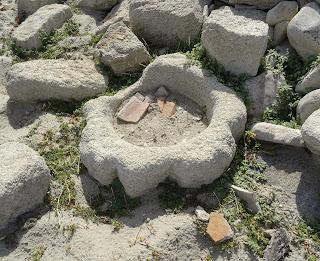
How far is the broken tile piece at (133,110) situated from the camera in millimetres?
5176

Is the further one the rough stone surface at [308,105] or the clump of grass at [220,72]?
the clump of grass at [220,72]

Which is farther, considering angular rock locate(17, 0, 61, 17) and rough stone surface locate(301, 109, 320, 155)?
angular rock locate(17, 0, 61, 17)

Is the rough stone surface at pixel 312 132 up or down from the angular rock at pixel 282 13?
down

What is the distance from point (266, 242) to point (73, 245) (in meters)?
1.65

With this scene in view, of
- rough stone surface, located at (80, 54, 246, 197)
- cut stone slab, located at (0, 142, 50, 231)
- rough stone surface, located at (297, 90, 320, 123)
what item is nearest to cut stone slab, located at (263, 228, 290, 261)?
rough stone surface, located at (80, 54, 246, 197)

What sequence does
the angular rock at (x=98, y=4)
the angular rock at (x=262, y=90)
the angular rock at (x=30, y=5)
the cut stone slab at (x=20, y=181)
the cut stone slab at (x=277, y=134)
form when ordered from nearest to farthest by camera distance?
the cut stone slab at (x=20, y=181) → the cut stone slab at (x=277, y=134) → the angular rock at (x=262, y=90) → the angular rock at (x=98, y=4) → the angular rock at (x=30, y=5)

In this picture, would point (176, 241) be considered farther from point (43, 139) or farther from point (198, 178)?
point (43, 139)

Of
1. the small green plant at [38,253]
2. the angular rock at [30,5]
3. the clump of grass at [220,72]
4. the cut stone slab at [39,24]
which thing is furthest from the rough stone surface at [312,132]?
the angular rock at [30,5]

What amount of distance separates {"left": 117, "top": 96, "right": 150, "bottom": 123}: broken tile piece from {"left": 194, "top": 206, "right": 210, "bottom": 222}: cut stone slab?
1247 millimetres

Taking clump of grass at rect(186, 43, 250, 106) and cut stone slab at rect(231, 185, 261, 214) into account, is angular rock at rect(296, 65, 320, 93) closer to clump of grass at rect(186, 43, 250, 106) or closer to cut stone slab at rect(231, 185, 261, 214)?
clump of grass at rect(186, 43, 250, 106)

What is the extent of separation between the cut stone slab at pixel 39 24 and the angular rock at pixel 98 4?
0.25 meters

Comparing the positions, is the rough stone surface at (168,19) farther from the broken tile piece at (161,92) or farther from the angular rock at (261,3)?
the broken tile piece at (161,92)

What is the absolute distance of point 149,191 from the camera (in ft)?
15.1

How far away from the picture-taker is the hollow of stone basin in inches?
197
